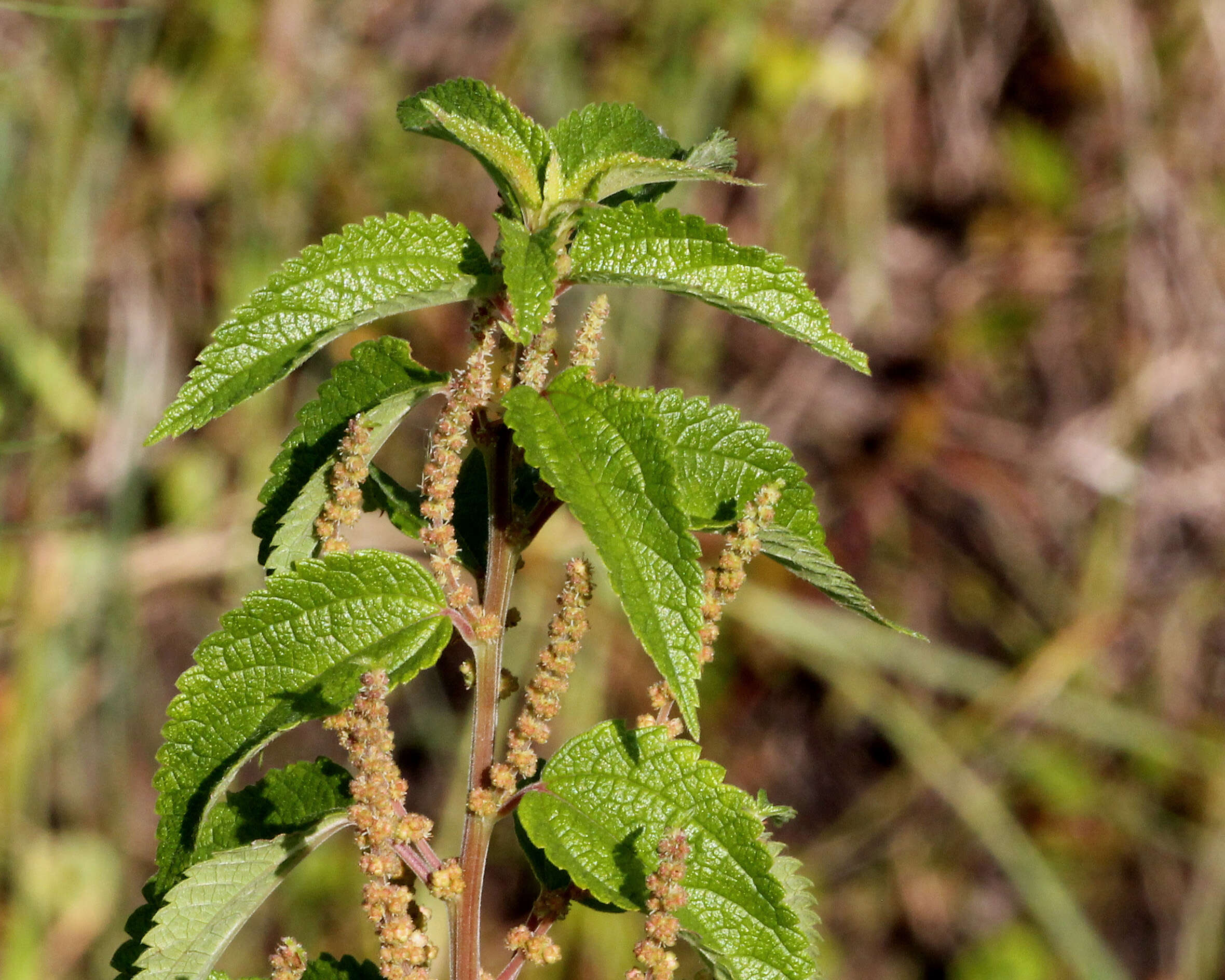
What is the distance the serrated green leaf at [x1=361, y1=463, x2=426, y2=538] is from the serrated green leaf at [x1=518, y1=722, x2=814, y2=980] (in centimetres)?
23

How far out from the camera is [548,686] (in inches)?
35.6

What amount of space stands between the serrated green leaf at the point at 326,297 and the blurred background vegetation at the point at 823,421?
2137mm

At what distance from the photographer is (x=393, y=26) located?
346cm

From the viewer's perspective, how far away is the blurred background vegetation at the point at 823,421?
303 centimetres

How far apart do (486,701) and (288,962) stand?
225 millimetres

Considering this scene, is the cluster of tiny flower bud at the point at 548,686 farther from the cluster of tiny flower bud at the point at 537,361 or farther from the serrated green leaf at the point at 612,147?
the serrated green leaf at the point at 612,147

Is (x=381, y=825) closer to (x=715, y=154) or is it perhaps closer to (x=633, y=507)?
(x=633, y=507)

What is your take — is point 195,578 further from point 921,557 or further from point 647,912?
point 647,912

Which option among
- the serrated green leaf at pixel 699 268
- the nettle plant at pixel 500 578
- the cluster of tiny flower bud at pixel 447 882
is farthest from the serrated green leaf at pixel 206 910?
the serrated green leaf at pixel 699 268

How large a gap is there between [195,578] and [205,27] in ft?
4.68

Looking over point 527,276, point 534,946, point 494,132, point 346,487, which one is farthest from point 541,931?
point 494,132

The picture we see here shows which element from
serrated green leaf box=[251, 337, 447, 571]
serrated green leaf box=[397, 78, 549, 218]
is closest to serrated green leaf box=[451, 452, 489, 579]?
serrated green leaf box=[251, 337, 447, 571]

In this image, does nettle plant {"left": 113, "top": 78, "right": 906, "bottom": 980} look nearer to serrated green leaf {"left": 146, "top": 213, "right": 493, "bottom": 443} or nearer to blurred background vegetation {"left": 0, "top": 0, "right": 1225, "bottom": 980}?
serrated green leaf {"left": 146, "top": 213, "right": 493, "bottom": 443}

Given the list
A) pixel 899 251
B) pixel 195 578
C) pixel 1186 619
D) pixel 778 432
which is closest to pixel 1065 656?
pixel 1186 619
